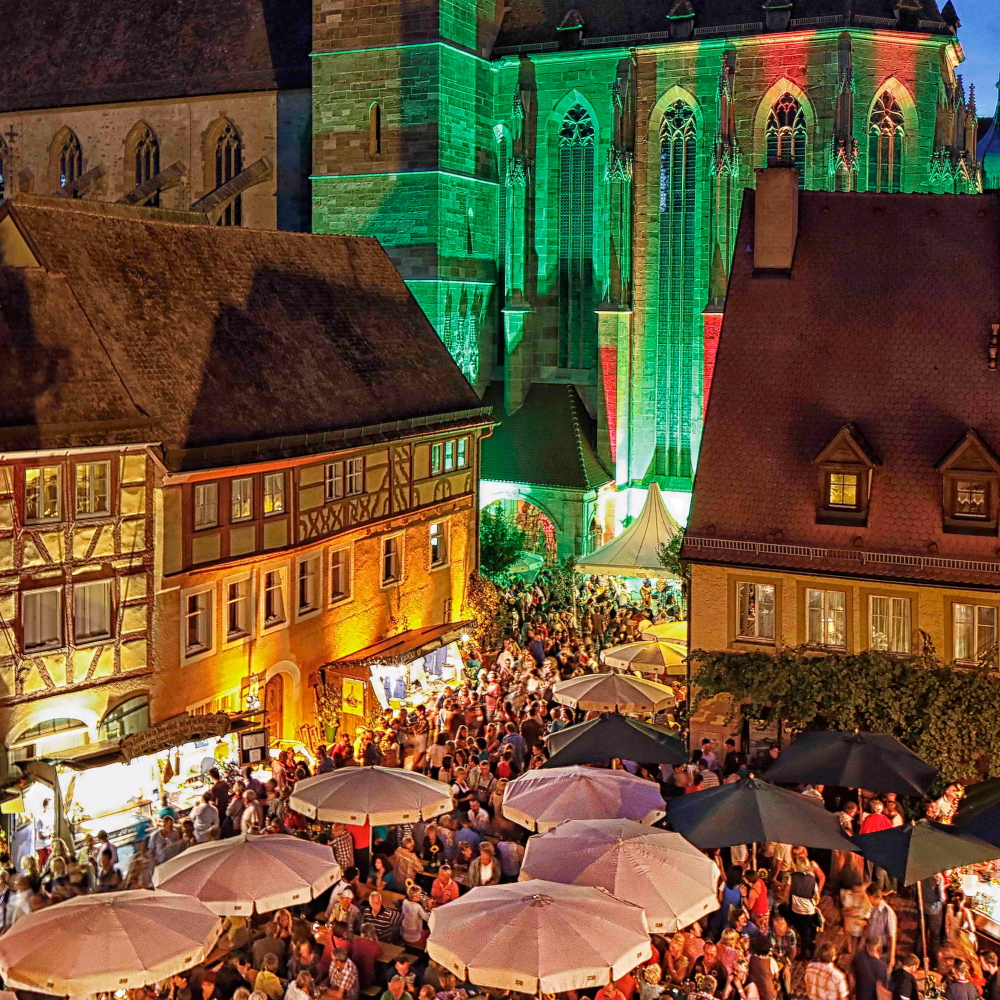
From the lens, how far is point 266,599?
1006 inches

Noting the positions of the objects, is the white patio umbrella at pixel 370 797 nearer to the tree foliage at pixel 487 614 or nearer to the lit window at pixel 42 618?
the lit window at pixel 42 618

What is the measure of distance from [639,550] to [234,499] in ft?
41.7

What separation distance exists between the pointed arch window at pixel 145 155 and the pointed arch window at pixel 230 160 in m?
2.39

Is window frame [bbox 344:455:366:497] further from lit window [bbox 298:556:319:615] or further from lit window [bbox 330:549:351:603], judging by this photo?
lit window [bbox 298:556:319:615]

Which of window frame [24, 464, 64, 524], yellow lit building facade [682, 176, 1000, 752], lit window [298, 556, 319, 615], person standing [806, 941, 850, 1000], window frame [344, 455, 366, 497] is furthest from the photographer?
window frame [344, 455, 366, 497]

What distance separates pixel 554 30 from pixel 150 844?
107 feet

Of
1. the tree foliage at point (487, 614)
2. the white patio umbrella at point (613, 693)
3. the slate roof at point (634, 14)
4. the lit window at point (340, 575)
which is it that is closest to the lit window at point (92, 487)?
the lit window at point (340, 575)

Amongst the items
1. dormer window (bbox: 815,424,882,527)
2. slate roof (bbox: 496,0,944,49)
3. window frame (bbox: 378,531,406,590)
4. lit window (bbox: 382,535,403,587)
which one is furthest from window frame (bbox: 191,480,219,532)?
slate roof (bbox: 496,0,944,49)

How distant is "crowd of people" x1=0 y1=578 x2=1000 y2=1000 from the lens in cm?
1323

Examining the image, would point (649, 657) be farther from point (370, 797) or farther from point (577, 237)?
point (577, 237)

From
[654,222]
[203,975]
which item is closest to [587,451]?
[654,222]

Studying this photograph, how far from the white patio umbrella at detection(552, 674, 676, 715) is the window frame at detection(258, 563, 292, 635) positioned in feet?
19.5

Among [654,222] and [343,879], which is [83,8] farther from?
[343,879]

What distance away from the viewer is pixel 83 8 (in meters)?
50.8
